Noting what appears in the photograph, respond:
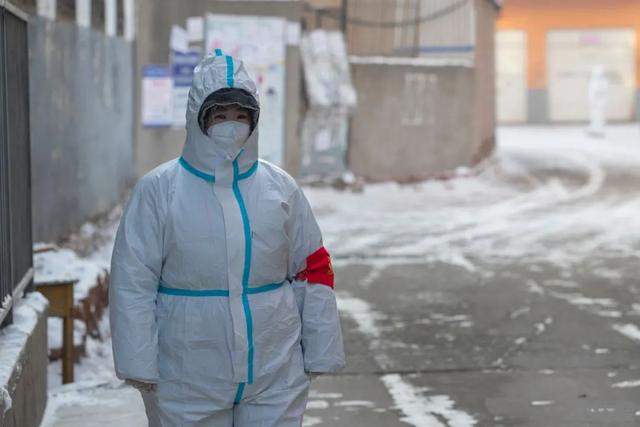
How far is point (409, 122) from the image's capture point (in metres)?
20.0

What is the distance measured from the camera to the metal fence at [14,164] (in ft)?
18.1

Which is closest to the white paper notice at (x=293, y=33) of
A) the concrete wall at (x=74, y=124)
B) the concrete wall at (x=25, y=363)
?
the concrete wall at (x=74, y=124)

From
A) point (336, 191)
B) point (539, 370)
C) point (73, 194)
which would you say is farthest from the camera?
point (336, 191)

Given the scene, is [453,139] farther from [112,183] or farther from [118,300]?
[118,300]

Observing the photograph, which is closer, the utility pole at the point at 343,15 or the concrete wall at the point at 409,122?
the utility pole at the point at 343,15

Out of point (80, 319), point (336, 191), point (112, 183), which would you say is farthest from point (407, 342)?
point (336, 191)

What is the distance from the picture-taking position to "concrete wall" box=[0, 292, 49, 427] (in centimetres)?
498

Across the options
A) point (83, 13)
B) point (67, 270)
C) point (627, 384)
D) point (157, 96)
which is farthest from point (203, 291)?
point (157, 96)

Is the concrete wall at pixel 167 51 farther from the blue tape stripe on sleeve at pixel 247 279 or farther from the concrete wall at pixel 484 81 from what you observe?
the blue tape stripe on sleeve at pixel 247 279

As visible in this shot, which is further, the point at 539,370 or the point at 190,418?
the point at 539,370

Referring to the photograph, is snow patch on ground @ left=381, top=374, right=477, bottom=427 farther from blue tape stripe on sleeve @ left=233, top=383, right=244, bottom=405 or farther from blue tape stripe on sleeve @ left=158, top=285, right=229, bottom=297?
blue tape stripe on sleeve @ left=158, top=285, right=229, bottom=297

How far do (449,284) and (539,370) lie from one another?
342 cm

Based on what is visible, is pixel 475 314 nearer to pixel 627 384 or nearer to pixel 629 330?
pixel 629 330

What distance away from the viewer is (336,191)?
60.6 ft
